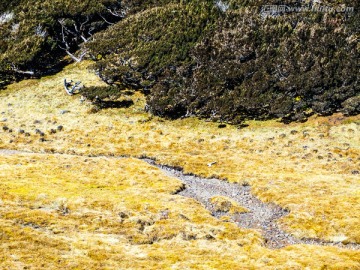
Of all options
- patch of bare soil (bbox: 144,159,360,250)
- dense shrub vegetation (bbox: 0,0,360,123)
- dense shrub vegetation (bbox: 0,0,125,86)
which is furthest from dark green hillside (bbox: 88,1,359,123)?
patch of bare soil (bbox: 144,159,360,250)

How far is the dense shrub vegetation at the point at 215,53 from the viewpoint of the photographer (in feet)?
250

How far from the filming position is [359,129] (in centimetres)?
6638

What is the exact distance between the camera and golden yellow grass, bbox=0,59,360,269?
3170 centimetres

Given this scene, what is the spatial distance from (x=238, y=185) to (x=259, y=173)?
4.76 metres

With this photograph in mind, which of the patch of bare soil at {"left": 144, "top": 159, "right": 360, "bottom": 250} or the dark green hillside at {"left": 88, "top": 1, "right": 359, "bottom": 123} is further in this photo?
the dark green hillside at {"left": 88, "top": 1, "right": 359, "bottom": 123}

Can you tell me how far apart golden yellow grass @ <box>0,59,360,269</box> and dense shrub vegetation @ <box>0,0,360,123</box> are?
14.3 feet

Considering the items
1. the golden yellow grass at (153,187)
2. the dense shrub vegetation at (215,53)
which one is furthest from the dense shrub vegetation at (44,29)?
the golden yellow grass at (153,187)

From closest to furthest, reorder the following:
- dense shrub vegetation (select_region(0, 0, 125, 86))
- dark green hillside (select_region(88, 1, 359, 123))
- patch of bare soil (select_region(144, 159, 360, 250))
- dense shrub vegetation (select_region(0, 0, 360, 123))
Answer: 1. patch of bare soil (select_region(144, 159, 360, 250))
2. dark green hillside (select_region(88, 1, 359, 123))
3. dense shrub vegetation (select_region(0, 0, 360, 123))
4. dense shrub vegetation (select_region(0, 0, 125, 86))

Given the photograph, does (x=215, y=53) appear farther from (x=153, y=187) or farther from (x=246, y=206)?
(x=246, y=206)

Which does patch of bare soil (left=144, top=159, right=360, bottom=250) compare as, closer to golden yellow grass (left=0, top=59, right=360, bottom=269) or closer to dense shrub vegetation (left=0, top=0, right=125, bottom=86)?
golden yellow grass (left=0, top=59, right=360, bottom=269)

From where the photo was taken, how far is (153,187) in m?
48.9

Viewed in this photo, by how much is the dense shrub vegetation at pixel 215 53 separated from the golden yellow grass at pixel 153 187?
14.3 feet

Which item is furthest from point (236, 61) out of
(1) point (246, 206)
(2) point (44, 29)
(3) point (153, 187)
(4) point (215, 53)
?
(2) point (44, 29)

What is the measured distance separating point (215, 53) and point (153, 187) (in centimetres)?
4597
